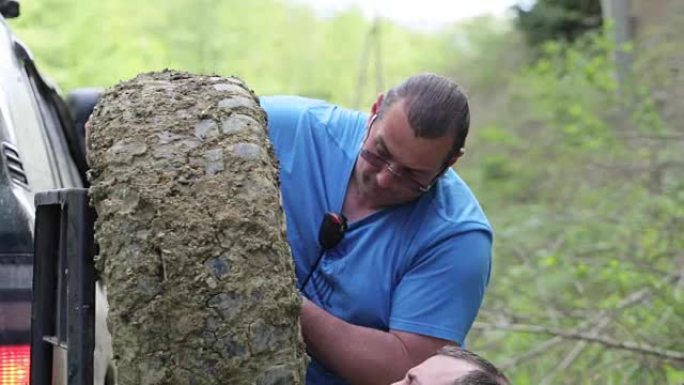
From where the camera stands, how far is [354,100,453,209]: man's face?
307 cm

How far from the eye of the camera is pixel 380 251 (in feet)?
10.4

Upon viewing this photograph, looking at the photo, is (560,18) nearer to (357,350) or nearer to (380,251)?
(380,251)

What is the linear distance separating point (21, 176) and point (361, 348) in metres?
0.92

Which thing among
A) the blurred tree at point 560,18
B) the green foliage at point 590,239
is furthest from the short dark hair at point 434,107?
the blurred tree at point 560,18

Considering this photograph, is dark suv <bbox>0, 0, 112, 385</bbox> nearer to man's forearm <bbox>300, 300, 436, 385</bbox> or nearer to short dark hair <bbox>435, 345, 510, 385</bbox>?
man's forearm <bbox>300, 300, 436, 385</bbox>

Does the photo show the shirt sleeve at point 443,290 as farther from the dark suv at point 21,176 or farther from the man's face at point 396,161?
the dark suv at point 21,176

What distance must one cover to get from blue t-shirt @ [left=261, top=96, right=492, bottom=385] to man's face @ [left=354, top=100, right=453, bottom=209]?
2.2 inches

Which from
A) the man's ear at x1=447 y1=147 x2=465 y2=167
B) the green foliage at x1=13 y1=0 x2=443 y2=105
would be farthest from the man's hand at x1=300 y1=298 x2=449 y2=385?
the green foliage at x1=13 y1=0 x2=443 y2=105

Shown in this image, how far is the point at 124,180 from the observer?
243cm

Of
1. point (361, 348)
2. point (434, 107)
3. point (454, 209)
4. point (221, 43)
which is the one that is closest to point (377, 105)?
point (434, 107)

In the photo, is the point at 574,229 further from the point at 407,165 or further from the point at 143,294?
the point at 143,294

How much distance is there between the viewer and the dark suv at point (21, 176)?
2.64 m

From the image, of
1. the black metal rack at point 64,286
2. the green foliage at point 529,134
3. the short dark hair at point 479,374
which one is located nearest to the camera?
the short dark hair at point 479,374

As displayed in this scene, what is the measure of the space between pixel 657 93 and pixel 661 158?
1.85 metres
